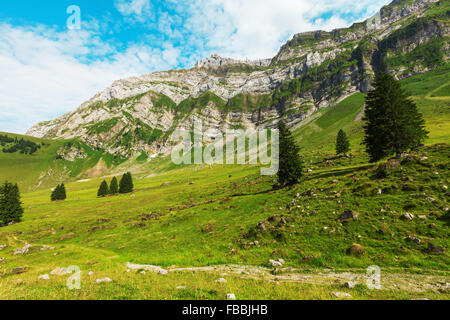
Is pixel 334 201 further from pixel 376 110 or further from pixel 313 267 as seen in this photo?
pixel 376 110

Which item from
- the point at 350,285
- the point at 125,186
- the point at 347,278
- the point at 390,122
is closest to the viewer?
the point at 350,285

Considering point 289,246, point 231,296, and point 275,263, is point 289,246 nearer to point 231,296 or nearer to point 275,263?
point 275,263

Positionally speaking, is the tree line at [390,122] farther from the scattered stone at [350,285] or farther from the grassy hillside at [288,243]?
the scattered stone at [350,285]

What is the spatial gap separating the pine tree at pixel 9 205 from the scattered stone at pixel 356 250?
83.9 m

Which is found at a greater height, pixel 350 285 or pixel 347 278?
pixel 350 285

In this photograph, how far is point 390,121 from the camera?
31.2 metres

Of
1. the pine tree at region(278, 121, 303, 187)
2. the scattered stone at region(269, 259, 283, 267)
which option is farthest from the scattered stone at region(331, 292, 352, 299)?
the pine tree at region(278, 121, 303, 187)

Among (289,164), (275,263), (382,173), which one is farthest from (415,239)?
(289,164)

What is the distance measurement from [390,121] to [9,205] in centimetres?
9804

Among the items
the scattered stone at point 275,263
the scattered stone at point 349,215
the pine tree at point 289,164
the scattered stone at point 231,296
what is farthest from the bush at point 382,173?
the scattered stone at point 231,296

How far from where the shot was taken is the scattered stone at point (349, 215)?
17.1 metres

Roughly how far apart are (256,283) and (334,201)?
15.5m
